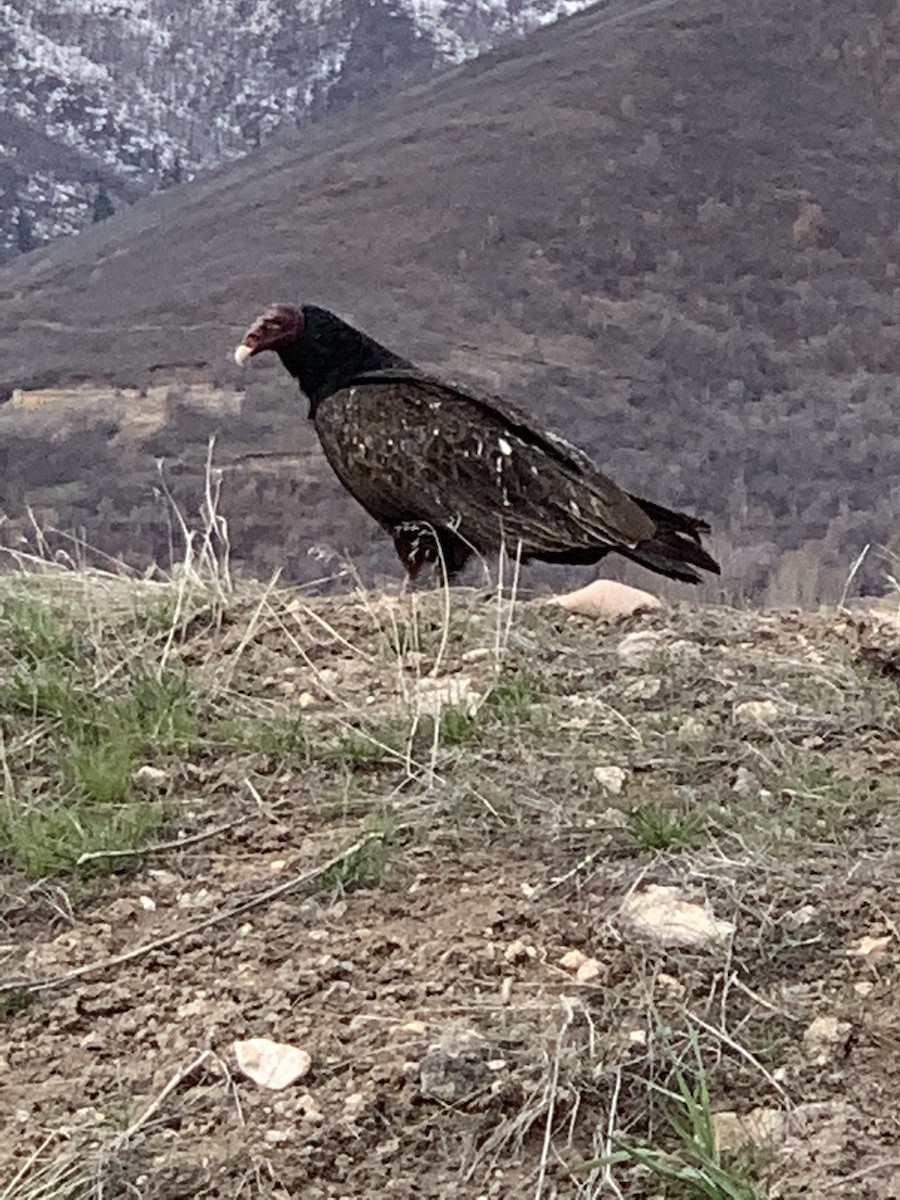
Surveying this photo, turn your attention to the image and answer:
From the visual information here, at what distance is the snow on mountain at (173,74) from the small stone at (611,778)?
21.2 meters

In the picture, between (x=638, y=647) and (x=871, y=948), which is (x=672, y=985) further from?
(x=638, y=647)

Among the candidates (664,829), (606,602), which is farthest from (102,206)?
(664,829)

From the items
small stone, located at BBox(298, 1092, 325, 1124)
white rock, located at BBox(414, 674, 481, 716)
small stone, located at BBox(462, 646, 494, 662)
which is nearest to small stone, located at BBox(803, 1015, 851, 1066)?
small stone, located at BBox(298, 1092, 325, 1124)

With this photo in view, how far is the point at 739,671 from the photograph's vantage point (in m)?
2.74

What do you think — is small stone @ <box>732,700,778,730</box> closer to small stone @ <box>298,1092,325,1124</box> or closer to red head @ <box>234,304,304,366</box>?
small stone @ <box>298,1092,325,1124</box>

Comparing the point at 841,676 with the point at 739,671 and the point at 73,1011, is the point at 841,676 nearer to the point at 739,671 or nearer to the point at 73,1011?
the point at 739,671

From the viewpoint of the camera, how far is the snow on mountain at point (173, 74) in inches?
895

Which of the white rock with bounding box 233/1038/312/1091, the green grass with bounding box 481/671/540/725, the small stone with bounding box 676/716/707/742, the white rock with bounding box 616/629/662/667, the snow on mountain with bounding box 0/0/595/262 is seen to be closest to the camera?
the white rock with bounding box 233/1038/312/1091

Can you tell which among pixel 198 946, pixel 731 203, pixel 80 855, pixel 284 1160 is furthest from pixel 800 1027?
pixel 731 203

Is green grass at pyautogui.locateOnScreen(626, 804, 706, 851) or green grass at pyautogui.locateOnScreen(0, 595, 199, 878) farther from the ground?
green grass at pyautogui.locateOnScreen(626, 804, 706, 851)

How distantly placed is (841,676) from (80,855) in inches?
54.5

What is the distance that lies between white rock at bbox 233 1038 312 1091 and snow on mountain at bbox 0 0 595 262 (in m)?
21.7

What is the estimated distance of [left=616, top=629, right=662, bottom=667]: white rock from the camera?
2.83 metres

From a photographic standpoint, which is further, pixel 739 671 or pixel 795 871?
pixel 739 671
